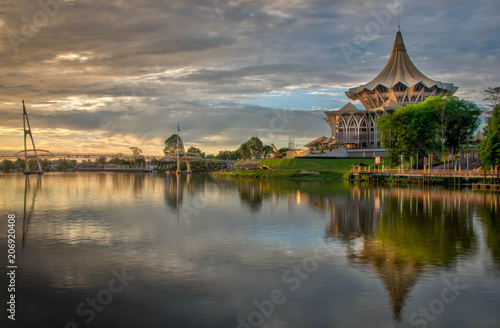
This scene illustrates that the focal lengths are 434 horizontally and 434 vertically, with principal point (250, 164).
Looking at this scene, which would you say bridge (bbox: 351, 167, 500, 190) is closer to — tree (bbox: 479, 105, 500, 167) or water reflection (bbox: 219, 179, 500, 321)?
tree (bbox: 479, 105, 500, 167)

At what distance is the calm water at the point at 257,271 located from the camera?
11.6 meters

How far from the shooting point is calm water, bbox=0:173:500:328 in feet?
37.9

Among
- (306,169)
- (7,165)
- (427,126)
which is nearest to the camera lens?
(427,126)

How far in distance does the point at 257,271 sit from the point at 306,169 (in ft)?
253

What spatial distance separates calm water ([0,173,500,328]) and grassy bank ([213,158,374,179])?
2195 inches

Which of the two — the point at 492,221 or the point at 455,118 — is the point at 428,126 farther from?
the point at 492,221

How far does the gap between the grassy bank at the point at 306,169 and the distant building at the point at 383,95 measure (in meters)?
21.5

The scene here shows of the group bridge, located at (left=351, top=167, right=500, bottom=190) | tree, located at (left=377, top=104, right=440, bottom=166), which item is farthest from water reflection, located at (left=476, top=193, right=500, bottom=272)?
tree, located at (left=377, top=104, right=440, bottom=166)

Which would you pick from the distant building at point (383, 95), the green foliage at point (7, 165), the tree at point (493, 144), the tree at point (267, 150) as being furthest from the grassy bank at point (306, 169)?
the green foliage at point (7, 165)

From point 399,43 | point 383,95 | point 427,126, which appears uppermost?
point 399,43

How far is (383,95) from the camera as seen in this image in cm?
12400

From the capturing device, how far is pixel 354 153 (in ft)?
353

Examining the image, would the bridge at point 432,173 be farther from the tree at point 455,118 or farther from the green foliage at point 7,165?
the green foliage at point 7,165

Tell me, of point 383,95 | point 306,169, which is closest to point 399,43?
point 383,95
